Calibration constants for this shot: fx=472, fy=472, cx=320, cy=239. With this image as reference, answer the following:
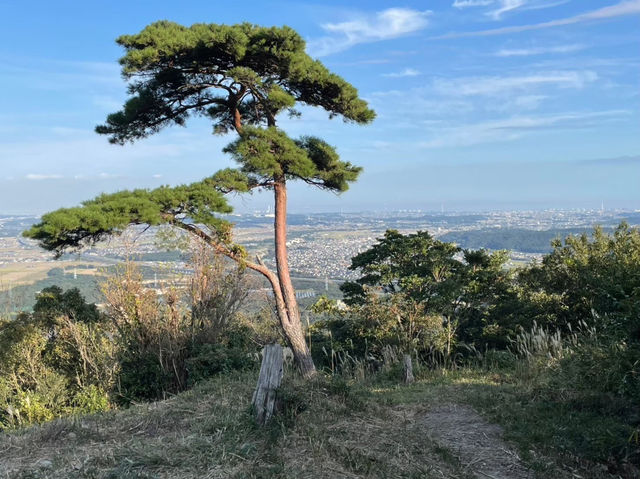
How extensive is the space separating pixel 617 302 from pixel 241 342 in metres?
5.52

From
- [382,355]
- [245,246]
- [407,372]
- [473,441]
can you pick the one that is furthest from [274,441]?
[245,246]

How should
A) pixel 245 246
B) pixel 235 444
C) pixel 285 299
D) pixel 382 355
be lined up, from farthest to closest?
pixel 245 246
pixel 382 355
pixel 285 299
pixel 235 444

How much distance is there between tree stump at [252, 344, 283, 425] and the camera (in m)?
3.77

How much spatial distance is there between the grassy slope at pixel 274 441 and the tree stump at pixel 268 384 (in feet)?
0.33

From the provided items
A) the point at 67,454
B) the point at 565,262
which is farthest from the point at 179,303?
the point at 565,262

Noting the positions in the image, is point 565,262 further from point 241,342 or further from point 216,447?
point 216,447

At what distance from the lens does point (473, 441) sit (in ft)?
12.4

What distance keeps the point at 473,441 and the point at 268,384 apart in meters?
1.71

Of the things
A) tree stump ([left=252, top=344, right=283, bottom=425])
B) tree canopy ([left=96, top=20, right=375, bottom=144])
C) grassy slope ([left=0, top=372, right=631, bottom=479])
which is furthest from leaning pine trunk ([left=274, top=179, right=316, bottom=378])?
tree stump ([left=252, top=344, right=283, bottom=425])

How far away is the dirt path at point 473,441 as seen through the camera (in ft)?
10.9

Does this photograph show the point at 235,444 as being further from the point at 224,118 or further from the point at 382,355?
the point at 224,118

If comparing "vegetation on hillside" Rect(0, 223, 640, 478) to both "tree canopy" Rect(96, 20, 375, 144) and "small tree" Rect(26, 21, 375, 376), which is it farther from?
"tree canopy" Rect(96, 20, 375, 144)

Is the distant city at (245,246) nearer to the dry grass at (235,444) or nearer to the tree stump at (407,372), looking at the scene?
the tree stump at (407,372)

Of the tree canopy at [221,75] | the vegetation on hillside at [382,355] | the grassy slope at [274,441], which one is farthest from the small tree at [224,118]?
the grassy slope at [274,441]
